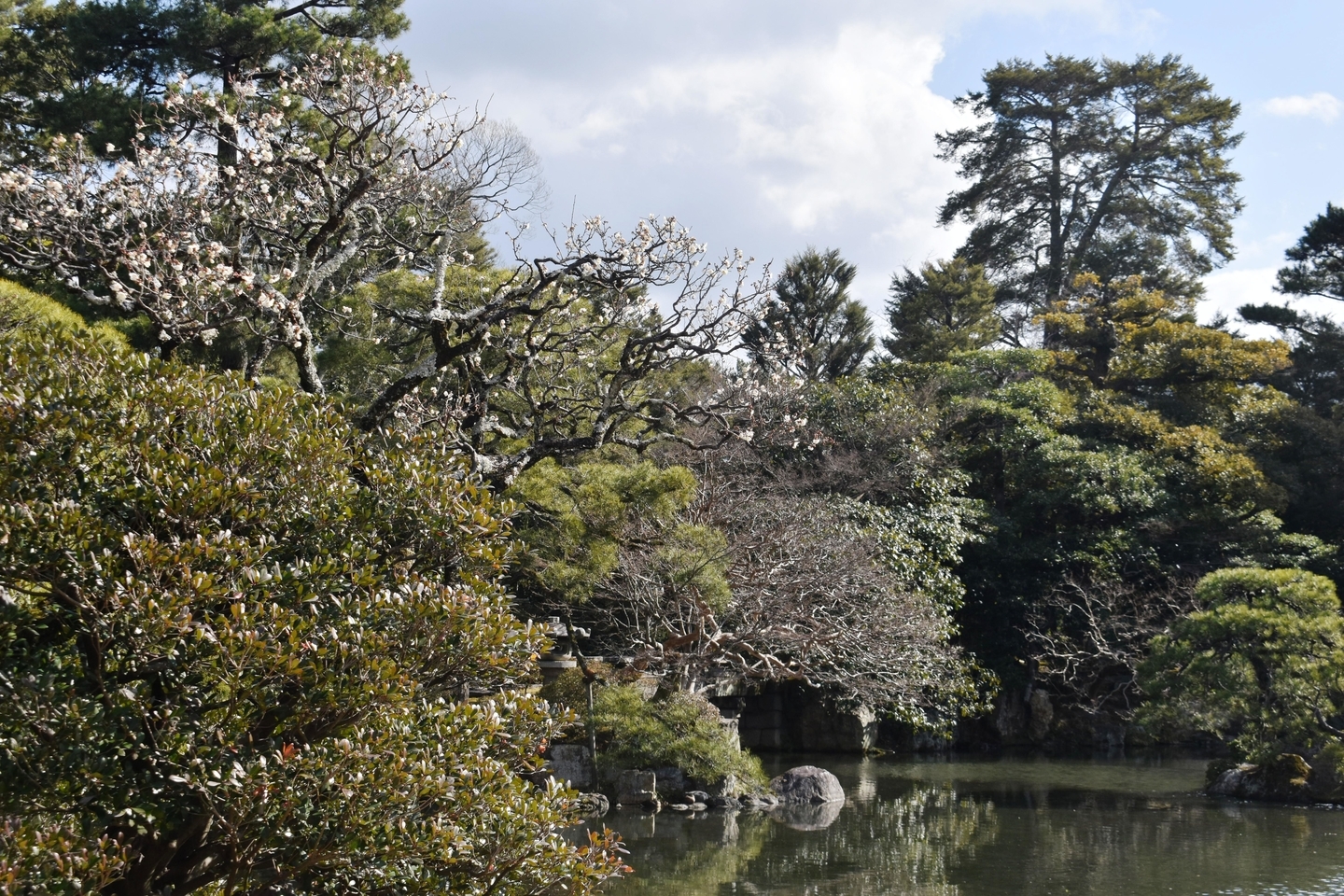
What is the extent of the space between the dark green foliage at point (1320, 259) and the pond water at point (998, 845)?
8.85 m

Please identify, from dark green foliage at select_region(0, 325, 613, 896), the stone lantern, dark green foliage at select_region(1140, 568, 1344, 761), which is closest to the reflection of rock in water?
the stone lantern

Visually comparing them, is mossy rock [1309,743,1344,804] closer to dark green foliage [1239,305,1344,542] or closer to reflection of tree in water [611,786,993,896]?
reflection of tree in water [611,786,993,896]

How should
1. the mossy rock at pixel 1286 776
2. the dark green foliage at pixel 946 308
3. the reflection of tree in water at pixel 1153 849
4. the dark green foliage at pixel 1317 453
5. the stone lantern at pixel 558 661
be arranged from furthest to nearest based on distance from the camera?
the dark green foliage at pixel 946 308, the dark green foliage at pixel 1317 453, the stone lantern at pixel 558 661, the mossy rock at pixel 1286 776, the reflection of tree in water at pixel 1153 849

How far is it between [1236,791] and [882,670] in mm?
3448

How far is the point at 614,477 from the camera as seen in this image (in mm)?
9164

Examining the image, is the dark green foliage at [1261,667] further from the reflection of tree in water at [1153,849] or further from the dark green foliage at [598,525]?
the dark green foliage at [598,525]

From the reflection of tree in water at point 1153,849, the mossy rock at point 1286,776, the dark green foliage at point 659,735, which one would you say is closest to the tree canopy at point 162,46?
the dark green foliage at point 659,735

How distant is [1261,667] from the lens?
9719 mm

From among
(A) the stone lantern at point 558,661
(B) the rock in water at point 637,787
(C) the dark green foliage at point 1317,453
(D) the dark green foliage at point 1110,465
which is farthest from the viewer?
(C) the dark green foliage at point 1317,453

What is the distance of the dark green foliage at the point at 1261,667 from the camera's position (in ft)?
30.4

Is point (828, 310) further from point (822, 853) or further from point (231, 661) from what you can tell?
point (231, 661)

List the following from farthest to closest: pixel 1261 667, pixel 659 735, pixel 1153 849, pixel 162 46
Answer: pixel 162 46 < pixel 1261 667 < pixel 659 735 < pixel 1153 849

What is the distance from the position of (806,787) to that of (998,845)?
7.51 ft

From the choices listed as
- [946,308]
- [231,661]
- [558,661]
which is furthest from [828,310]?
[231,661]
